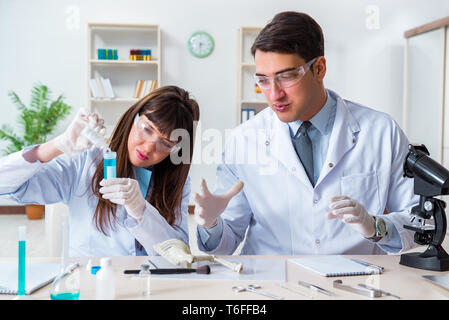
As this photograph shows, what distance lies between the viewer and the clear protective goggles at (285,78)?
68.6 inches

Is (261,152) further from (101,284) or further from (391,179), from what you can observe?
(101,284)

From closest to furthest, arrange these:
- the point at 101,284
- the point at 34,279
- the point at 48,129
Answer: the point at 101,284 → the point at 34,279 → the point at 48,129

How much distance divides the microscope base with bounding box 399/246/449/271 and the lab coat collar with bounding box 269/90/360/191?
43 centimetres

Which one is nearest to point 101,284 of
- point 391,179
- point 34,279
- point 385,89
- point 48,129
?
point 34,279

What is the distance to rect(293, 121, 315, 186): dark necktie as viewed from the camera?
1821 millimetres

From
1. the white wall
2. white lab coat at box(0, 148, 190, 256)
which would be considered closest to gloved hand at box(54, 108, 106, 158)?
white lab coat at box(0, 148, 190, 256)

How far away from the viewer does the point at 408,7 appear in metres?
6.05

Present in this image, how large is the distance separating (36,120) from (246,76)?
2495 millimetres

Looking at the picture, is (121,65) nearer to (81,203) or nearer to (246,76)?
(246,76)

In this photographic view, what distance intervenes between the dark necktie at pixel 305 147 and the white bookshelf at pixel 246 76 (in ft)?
12.7

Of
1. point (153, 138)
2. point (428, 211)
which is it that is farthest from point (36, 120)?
point (428, 211)

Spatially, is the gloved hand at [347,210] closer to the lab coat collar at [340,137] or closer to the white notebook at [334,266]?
the white notebook at [334,266]

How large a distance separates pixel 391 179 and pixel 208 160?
4.34m

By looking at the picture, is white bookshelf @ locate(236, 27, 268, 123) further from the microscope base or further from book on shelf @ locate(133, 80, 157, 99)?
the microscope base
